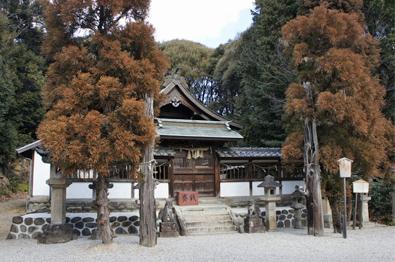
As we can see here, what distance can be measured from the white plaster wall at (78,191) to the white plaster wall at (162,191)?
2608mm

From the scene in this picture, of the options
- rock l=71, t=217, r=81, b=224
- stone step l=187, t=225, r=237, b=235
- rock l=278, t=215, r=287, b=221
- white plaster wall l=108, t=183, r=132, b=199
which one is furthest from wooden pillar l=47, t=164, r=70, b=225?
rock l=278, t=215, r=287, b=221

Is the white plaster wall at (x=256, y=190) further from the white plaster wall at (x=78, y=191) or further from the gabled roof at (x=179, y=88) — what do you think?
the white plaster wall at (x=78, y=191)

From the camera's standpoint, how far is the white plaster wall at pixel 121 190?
1533 cm

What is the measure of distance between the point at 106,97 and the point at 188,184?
7764 millimetres

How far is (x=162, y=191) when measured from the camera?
16156 mm

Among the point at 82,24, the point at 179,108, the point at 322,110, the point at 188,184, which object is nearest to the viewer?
the point at 82,24

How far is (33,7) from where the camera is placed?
3092 cm

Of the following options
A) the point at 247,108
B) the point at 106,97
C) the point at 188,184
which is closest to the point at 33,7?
the point at 247,108

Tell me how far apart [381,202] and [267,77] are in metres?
8.96

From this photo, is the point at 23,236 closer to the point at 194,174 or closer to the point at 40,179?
the point at 40,179

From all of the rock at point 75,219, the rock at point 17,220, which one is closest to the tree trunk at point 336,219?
the rock at point 75,219

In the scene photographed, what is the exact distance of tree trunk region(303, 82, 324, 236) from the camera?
12672 millimetres

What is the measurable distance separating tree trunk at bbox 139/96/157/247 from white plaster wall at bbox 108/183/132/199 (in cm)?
477

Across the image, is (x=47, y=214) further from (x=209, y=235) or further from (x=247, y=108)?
(x=247, y=108)
